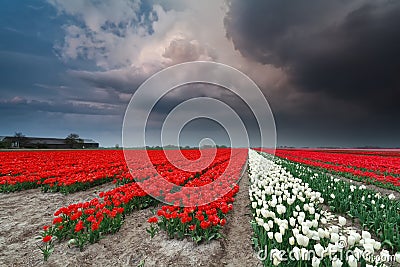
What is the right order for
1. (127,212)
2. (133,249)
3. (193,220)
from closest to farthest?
(133,249), (193,220), (127,212)

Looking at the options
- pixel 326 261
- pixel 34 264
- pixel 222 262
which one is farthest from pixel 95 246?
pixel 326 261

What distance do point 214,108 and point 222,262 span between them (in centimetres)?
688

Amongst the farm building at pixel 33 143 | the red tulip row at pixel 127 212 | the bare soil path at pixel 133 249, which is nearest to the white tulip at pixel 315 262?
the bare soil path at pixel 133 249

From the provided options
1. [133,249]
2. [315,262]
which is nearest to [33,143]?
[133,249]

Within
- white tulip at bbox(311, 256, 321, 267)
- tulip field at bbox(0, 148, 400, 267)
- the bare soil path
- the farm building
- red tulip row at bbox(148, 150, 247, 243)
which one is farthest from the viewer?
the farm building

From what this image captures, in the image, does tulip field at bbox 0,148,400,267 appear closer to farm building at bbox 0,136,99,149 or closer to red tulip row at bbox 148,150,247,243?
red tulip row at bbox 148,150,247,243

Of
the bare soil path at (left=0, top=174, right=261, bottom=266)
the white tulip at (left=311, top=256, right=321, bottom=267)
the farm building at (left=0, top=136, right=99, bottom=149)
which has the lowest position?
the bare soil path at (left=0, top=174, right=261, bottom=266)

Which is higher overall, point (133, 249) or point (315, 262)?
point (315, 262)

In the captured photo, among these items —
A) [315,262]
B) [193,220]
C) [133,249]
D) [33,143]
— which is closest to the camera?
[315,262]

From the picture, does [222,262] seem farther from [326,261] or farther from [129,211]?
[129,211]

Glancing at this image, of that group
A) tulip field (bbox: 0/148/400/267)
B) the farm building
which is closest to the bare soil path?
tulip field (bbox: 0/148/400/267)

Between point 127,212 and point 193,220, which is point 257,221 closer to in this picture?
point 193,220

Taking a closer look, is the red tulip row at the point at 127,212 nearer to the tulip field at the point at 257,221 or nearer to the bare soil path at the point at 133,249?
the tulip field at the point at 257,221

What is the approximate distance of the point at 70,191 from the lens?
8.73 m
